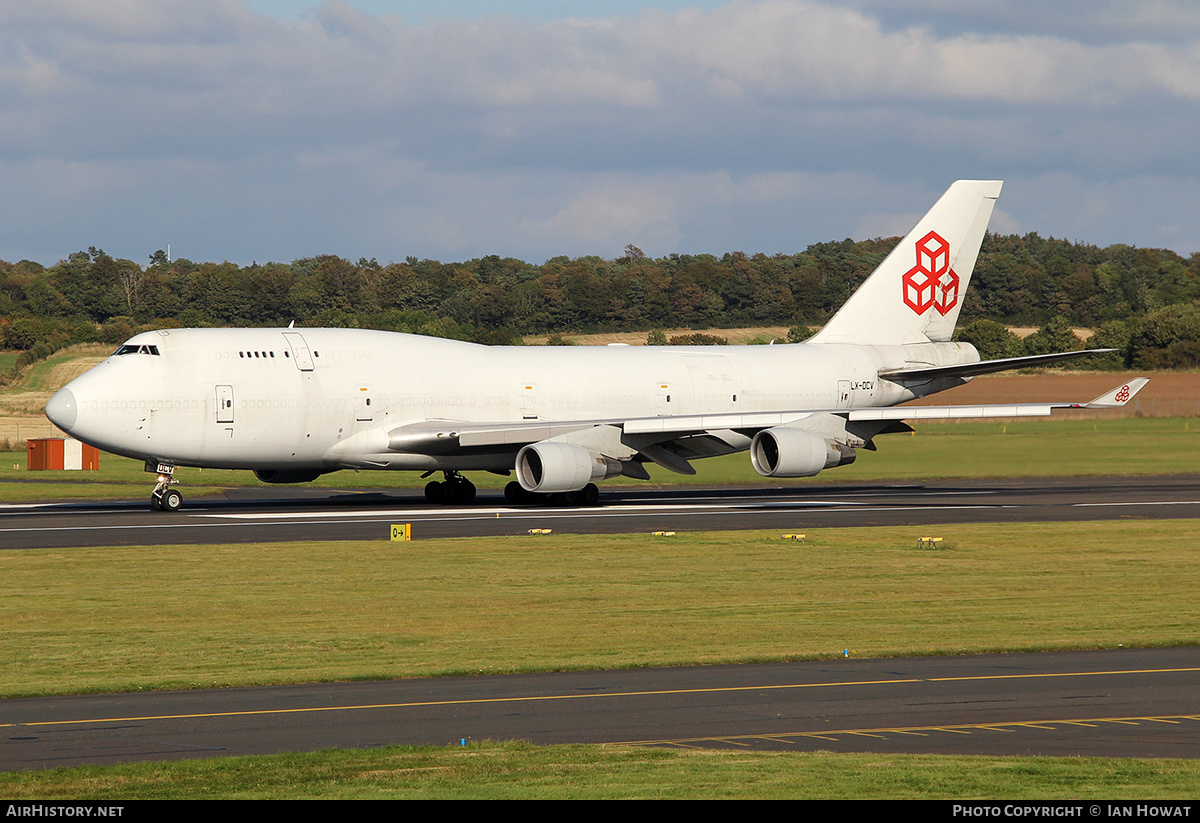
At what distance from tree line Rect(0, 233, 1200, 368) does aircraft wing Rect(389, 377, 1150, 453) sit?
249 ft

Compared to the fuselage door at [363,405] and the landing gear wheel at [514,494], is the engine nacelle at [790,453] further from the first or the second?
the fuselage door at [363,405]

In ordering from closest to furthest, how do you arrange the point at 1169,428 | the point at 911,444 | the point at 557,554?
the point at 557,554 → the point at 911,444 → the point at 1169,428

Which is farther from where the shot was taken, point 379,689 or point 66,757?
point 379,689

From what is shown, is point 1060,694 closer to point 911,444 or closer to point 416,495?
point 416,495

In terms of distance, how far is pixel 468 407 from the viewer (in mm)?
39969

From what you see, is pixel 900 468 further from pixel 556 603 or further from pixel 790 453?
pixel 556 603

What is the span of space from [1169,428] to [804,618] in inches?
2246

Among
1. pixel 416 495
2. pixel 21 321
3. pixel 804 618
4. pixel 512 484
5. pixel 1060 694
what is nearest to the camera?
pixel 1060 694

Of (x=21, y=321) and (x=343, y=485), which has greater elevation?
(x=21, y=321)

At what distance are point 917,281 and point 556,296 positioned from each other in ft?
338

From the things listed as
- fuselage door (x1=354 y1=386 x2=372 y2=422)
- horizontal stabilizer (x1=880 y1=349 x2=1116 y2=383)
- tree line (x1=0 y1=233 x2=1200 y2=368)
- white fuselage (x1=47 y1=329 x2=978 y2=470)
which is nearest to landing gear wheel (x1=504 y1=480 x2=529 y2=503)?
white fuselage (x1=47 y1=329 x2=978 y2=470)

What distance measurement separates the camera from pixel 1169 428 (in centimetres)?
7150

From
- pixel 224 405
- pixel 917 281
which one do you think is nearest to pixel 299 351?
pixel 224 405

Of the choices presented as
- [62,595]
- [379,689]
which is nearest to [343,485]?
[62,595]
